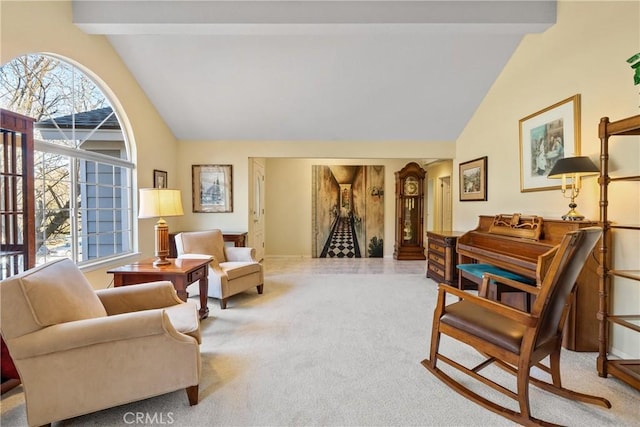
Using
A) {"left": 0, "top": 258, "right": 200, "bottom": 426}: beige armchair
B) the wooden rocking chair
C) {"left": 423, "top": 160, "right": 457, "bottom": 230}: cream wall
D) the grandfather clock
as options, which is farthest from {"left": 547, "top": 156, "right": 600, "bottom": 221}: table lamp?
{"left": 423, "top": 160, "right": 457, "bottom": 230}: cream wall

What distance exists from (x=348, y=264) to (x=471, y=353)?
3.80m

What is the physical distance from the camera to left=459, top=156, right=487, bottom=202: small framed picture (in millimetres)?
4344

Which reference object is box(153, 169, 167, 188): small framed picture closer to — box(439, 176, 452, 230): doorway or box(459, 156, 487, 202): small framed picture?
box(459, 156, 487, 202): small framed picture

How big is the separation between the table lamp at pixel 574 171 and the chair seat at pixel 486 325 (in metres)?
1.40

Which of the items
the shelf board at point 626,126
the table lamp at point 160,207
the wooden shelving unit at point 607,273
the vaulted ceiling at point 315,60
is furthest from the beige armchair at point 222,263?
the shelf board at point 626,126

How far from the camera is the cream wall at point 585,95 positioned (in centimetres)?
232

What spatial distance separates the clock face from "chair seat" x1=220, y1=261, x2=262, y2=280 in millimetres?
4029

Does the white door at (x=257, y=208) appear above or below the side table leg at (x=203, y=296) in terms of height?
above

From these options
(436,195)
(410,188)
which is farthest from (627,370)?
(436,195)

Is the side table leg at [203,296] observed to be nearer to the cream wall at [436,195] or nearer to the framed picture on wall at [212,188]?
the framed picture on wall at [212,188]

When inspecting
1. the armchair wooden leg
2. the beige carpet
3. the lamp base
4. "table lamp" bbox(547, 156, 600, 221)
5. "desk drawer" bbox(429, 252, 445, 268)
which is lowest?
the beige carpet

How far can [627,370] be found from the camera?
200 centimetres

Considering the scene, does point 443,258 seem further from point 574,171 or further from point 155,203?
point 155,203

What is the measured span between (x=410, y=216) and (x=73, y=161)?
582cm
